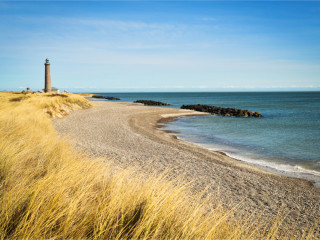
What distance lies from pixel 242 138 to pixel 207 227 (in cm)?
1454

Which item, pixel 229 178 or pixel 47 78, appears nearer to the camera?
pixel 229 178

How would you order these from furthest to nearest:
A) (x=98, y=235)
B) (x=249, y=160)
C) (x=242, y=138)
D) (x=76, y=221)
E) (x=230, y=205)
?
(x=242, y=138) < (x=249, y=160) < (x=230, y=205) < (x=76, y=221) < (x=98, y=235)

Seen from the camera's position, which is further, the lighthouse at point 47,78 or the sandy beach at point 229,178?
the lighthouse at point 47,78

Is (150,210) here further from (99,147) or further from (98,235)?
(99,147)

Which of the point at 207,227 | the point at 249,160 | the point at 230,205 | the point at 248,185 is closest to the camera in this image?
the point at 207,227

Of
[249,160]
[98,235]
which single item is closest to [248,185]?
[249,160]

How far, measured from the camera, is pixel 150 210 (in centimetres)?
289

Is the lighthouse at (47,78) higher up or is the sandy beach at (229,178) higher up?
the lighthouse at (47,78)

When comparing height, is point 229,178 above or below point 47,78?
below

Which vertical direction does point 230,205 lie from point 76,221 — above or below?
below

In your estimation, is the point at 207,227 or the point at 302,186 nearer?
the point at 207,227

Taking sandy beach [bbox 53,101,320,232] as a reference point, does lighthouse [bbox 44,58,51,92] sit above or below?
above

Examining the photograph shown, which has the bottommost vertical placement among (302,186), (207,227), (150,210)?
(302,186)

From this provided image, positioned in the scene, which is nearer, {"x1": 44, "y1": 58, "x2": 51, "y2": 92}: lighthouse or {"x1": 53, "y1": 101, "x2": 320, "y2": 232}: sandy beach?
{"x1": 53, "y1": 101, "x2": 320, "y2": 232}: sandy beach
